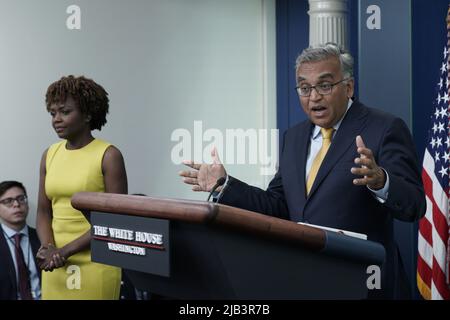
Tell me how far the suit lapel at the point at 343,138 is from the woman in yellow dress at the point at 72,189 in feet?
3.87

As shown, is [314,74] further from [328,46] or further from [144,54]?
[144,54]

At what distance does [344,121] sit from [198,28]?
158 inches

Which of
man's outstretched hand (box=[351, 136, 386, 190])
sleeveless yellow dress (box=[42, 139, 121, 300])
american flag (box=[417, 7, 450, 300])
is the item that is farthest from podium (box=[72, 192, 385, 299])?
american flag (box=[417, 7, 450, 300])

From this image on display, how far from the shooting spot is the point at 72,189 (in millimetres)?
3404

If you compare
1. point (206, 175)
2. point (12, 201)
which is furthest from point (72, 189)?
point (12, 201)

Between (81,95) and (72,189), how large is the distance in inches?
18.2

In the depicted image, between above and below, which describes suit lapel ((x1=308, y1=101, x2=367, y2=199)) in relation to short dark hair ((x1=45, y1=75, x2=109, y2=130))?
below

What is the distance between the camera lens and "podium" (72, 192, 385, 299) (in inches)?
66.7

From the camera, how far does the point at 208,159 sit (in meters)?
6.10

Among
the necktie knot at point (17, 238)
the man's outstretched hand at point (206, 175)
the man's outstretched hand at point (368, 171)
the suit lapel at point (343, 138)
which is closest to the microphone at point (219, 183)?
the man's outstretched hand at point (206, 175)

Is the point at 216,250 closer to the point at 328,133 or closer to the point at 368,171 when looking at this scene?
the point at 368,171

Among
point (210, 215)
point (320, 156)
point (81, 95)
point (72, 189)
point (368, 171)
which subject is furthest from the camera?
point (81, 95)

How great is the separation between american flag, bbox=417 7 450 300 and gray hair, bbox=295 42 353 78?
1.76 meters

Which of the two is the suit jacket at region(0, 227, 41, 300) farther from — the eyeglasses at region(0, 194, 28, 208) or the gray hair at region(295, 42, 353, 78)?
the gray hair at region(295, 42, 353, 78)
